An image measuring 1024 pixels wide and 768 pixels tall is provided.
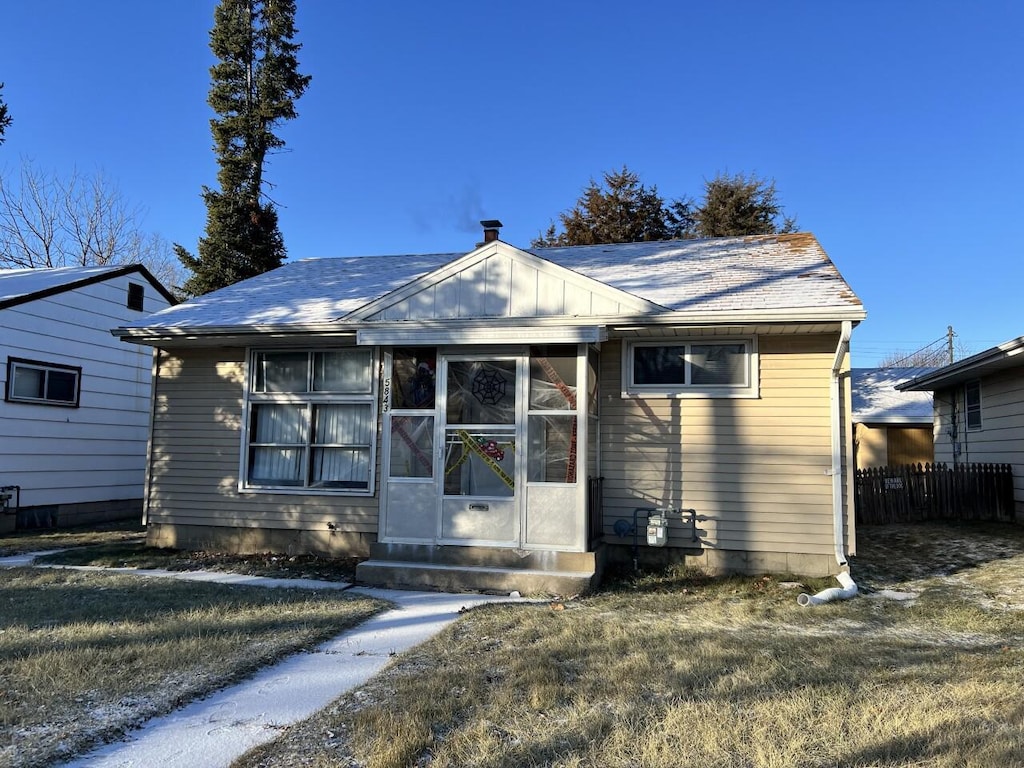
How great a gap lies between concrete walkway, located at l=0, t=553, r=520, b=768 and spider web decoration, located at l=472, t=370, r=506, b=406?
2.43m

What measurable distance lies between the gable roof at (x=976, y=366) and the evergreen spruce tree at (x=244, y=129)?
1890cm

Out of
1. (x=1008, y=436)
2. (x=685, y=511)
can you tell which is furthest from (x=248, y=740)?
(x=1008, y=436)

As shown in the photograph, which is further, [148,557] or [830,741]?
[148,557]

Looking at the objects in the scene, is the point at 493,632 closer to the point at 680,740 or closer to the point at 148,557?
the point at 680,740

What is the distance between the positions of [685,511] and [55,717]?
6274 millimetres

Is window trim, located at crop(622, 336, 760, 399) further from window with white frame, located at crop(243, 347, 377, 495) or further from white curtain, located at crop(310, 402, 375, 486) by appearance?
white curtain, located at crop(310, 402, 375, 486)

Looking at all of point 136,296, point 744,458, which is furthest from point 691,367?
point 136,296

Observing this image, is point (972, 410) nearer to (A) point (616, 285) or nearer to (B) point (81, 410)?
(A) point (616, 285)

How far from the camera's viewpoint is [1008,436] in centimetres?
1286

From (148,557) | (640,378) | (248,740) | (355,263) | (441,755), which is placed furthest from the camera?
(355,263)

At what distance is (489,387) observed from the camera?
26.8ft

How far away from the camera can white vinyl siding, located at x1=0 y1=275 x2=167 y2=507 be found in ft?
37.3

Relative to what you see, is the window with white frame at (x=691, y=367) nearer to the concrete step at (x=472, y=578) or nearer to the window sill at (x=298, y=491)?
the concrete step at (x=472, y=578)

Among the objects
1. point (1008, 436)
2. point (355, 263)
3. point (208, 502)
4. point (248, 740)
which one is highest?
A: point (355, 263)
